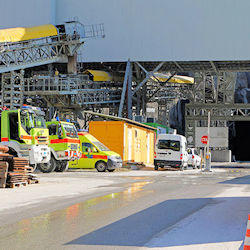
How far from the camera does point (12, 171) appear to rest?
18.3m

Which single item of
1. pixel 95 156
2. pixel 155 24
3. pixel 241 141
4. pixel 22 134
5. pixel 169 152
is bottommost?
pixel 95 156

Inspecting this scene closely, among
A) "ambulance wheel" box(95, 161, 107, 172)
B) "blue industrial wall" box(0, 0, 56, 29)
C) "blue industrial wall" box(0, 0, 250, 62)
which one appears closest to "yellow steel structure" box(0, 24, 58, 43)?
"blue industrial wall" box(0, 0, 56, 29)

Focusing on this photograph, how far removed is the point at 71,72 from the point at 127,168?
15.5m

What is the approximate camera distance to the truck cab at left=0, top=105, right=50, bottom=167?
23.1 m

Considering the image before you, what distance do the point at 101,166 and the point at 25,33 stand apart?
715 inches

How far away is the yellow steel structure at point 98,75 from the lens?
50281 millimetres

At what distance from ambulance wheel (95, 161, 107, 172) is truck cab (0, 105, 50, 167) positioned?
7.44 meters

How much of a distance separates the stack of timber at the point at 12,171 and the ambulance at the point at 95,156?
11585 millimetres

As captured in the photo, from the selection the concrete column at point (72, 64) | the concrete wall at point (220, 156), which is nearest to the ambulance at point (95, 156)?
the concrete column at point (72, 64)

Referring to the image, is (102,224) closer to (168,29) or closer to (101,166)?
(101,166)

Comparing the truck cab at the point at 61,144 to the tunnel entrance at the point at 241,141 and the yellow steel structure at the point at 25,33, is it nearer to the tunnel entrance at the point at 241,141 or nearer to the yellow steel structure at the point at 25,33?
the yellow steel structure at the point at 25,33

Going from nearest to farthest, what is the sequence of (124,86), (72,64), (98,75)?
(72,64) < (98,75) < (124,86)

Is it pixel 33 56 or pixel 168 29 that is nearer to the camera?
pixel 33 56

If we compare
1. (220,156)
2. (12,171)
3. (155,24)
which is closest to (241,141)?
(220,156)
